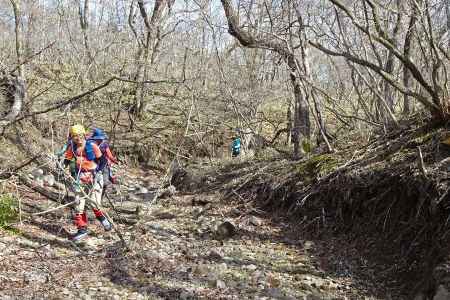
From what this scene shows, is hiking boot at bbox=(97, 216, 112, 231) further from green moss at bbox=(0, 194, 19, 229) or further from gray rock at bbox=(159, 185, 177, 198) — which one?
gray rock at bbox=(159, 185, 177, 198)

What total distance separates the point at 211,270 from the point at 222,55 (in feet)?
35.7

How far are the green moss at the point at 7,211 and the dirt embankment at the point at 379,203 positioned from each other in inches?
118

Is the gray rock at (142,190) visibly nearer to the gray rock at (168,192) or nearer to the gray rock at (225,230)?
the gray rock at (168,192)

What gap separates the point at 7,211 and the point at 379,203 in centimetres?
451

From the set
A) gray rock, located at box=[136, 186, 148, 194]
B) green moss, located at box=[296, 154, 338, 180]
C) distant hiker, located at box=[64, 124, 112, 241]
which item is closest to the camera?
distant hiker, located at box=[64, 124, 112, 241]

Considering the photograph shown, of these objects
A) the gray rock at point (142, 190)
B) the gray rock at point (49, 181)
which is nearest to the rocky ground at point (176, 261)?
the gray rock at point (49, 181)

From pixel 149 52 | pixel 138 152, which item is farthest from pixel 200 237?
pixel 149 52

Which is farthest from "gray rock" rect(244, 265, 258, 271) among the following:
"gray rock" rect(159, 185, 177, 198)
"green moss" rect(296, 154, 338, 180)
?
"gray rock" rect(159, 185, 177, 198)

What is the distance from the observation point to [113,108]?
1412 centimetres

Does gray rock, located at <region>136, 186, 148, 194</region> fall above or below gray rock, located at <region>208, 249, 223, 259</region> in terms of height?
below

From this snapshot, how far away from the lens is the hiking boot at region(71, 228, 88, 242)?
5684 mm

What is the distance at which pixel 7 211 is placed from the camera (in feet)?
19.7

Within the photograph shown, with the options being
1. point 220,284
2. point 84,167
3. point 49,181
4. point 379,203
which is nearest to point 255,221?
point 379,203

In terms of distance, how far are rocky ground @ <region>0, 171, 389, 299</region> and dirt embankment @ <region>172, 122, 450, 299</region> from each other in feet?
0.72
